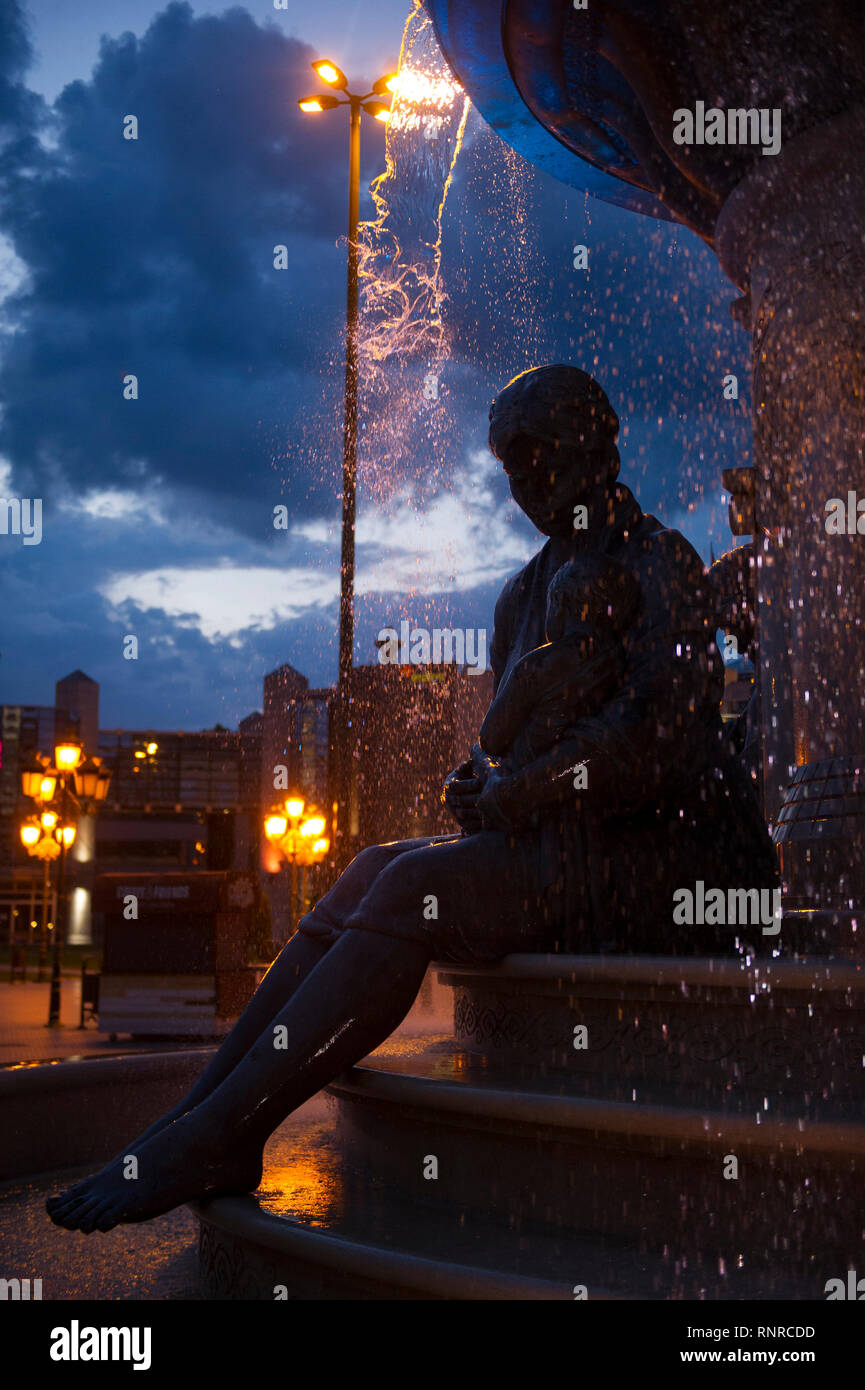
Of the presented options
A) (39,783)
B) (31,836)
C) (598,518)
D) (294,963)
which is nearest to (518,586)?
(598,518)

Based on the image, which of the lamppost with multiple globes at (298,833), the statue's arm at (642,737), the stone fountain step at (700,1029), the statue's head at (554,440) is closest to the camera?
the stone fountain step at (700,1029)

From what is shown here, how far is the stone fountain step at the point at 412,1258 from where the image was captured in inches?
87.7

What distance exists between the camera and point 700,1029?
9.28ft

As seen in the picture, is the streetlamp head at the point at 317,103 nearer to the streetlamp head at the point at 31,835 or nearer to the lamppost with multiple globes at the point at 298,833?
the lamppost with multiple globes at the point at 298,833

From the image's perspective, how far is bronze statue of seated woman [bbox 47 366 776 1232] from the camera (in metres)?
2.93

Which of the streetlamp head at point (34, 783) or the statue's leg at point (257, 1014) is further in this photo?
the streetlamp head at point (34, 783)

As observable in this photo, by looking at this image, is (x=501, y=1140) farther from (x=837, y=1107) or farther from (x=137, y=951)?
(x=137, y=951)

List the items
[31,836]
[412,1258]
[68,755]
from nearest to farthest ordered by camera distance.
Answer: [412,1258] < [68,755] < [31,836]

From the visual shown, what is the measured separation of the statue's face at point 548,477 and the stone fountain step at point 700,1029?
1.42 meters

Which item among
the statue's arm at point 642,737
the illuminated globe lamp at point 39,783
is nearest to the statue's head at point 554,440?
the statue's arm at point 642,737

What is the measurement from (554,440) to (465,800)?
1.13m

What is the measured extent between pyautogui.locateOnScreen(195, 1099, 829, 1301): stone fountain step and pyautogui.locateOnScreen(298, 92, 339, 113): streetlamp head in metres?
17.0

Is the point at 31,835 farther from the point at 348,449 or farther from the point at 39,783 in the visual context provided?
the point at 348,449
